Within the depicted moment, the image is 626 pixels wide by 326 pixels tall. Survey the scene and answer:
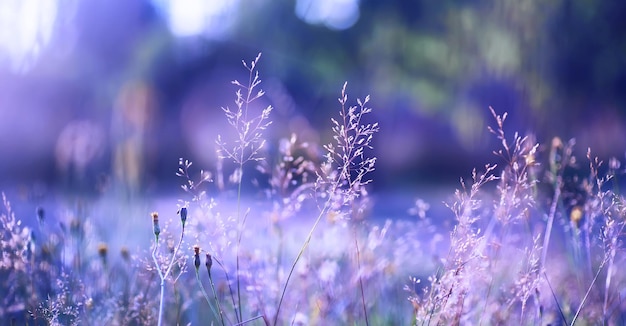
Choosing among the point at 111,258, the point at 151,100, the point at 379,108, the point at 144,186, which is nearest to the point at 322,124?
the point at 379,108

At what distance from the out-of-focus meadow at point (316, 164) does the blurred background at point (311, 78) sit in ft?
0.10

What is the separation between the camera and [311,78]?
372 inches

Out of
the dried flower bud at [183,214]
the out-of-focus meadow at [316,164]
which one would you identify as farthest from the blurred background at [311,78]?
the dried flower bud at [183,214]

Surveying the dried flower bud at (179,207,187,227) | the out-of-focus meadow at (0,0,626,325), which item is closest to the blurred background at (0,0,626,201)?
the out-of-focus meadow at (0,0,626,325)

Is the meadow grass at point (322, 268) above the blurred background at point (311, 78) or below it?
below

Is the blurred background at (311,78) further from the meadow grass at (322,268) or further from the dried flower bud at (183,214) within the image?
the dried flower bud at (183,214)

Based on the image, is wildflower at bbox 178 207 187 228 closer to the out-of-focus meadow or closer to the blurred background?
the out-of-focus meadow

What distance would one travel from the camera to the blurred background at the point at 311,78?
5.51 metres

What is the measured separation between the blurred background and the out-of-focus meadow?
31 mm

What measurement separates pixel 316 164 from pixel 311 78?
260 inches

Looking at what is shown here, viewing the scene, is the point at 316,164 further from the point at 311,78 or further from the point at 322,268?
the point at 311,78

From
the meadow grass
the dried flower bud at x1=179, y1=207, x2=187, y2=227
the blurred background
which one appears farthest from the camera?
the blurred background

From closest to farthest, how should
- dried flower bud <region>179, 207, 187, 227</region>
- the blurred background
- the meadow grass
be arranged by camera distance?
dried flower bud <region>179, 207, 187, 227</region>
the meadow grass
the blurred background

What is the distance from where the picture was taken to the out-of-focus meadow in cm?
164
